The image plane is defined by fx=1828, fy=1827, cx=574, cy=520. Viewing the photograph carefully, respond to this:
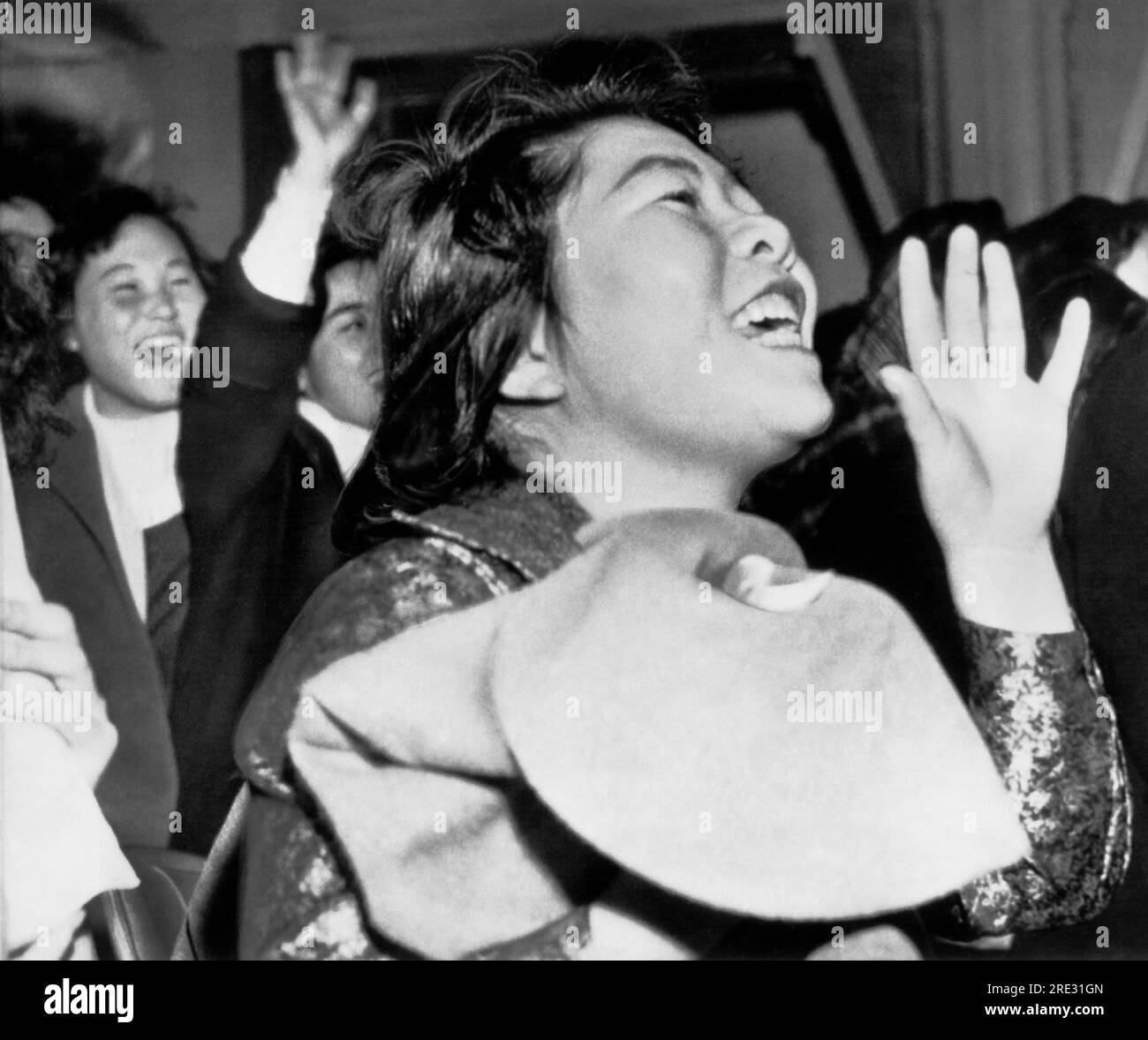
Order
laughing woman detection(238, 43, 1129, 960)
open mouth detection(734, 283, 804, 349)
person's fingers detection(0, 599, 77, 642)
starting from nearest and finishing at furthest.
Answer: laughing woman detection(238, 43, 1129, 960) → open mouth detection(734, 283, 804, 349) → person's fingers detection(0, 599, 77, 642)

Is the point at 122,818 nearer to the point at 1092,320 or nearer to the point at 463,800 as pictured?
the point at 463,800

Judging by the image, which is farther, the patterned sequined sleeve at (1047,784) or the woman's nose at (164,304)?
the woman's nose at (164,304)

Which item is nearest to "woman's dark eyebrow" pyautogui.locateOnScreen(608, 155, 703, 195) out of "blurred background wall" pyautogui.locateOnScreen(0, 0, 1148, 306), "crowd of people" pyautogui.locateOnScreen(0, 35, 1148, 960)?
"crowd of people" pyautogui.locateOnScreen(0, 35, 1148, 960)

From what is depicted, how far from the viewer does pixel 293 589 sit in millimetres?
2051

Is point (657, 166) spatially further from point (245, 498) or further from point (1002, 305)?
point (245, 498)

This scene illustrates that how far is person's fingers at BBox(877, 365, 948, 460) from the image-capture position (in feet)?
6.51

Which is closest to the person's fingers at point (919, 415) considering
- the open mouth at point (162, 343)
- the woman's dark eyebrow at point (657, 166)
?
the woman's dark eyebrow at point (657, 166)

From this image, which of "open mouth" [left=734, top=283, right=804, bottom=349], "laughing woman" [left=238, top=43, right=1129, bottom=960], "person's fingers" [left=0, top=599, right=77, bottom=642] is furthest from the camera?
"person's fingers" [left=0, top=599, right=77, bottom=642]

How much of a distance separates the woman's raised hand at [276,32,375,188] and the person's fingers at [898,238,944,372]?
0.64 meters

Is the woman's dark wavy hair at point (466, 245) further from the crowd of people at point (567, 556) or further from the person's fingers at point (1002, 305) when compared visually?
the person's fingers at point (1002, 305)

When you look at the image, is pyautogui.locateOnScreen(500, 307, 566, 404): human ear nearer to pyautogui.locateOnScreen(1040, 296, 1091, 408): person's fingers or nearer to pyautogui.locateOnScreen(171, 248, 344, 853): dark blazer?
pyautogui.locateOnScreen(171, 248, 344, 853): dark blazer

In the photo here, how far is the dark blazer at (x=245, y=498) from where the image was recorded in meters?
2.05

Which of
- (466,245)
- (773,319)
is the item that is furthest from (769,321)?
(466,245)

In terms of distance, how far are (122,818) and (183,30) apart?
3.02 ft
